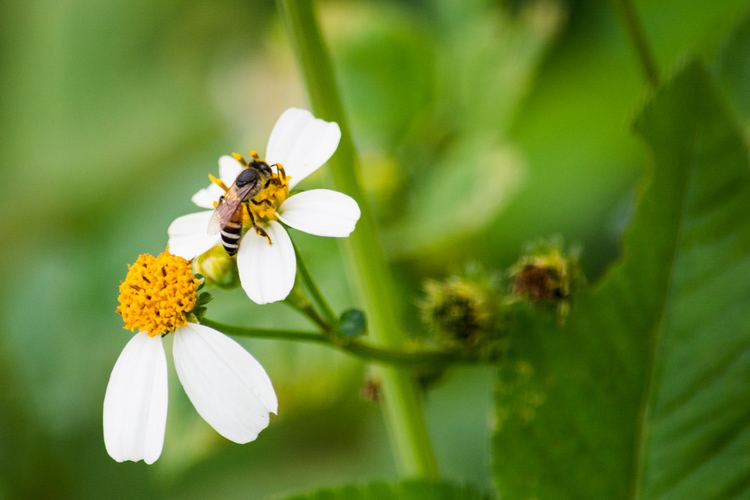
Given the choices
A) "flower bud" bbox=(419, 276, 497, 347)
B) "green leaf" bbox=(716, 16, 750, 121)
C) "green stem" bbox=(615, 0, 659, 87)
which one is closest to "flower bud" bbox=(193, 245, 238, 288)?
"flower bud" bbox=(419, 276, 497, 347)

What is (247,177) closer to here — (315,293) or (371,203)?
(315,293)

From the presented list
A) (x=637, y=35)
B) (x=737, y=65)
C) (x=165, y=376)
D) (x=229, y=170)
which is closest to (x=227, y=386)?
(x=165, y=376)

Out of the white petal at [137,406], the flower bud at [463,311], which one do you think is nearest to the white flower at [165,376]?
the white petal at [137,406]

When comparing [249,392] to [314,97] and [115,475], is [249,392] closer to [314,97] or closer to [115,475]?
[314,97]

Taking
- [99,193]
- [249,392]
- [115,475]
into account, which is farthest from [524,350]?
[99,193]

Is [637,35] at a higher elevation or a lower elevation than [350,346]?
higher
